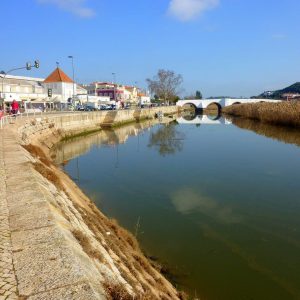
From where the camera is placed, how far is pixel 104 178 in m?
18.1

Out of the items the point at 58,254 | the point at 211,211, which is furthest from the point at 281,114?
the point at 58,254

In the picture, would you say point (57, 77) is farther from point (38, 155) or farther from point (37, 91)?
point (38, 155)

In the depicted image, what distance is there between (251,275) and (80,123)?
1296 inches

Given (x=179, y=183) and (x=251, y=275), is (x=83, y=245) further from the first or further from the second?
(x=179, y=183)

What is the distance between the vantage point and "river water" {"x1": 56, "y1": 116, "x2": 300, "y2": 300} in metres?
7.83

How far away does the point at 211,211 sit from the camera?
12.2 metres

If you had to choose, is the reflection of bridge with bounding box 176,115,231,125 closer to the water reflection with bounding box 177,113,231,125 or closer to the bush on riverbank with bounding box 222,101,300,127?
the water reflection with bounding box 177,113,231,125

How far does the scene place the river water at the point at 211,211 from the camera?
783cm

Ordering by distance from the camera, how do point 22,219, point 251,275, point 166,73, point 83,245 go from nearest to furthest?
point 83,245 → point 22,219 → point 251,275 → point 166,73

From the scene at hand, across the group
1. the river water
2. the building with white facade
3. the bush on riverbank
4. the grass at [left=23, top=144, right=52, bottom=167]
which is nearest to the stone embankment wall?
the river water

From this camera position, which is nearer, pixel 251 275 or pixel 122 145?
pixel 251 275

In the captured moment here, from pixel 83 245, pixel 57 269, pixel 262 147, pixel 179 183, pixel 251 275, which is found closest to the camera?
pixel 57 269

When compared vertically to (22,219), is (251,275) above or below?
below

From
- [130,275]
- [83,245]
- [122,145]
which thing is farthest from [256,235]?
[122,145]
